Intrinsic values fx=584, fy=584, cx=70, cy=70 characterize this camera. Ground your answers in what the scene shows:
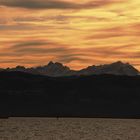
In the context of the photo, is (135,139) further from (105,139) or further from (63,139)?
(63,139)

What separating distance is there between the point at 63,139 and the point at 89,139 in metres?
8.02

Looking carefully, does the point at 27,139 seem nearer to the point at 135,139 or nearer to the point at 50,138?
the point at 50,138

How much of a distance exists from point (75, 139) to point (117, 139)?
43.2 feet

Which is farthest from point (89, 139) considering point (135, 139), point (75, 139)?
point (135, 139)

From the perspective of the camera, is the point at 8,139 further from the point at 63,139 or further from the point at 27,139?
the point at 63,139

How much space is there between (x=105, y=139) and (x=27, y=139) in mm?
24836

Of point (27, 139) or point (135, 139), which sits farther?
point (135, 139)

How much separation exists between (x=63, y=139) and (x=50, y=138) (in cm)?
680

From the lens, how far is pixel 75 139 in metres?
173

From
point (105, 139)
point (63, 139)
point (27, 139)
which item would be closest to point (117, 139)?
point (105, 139)

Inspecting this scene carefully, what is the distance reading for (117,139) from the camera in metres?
176

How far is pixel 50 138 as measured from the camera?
176 metres

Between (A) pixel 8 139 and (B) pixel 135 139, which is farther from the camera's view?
(B) pixel 135 139

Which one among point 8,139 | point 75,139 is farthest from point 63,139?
point 8,139
